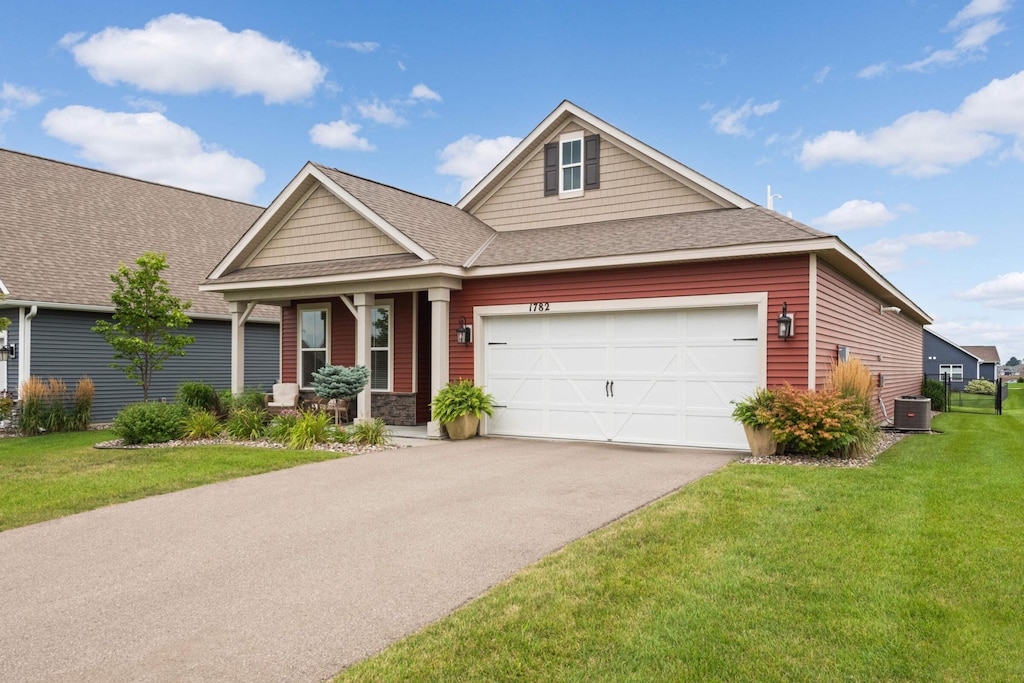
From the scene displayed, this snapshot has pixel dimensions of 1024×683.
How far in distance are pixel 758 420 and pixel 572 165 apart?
7270 millimetres

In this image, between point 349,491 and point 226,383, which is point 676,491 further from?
point 226,383

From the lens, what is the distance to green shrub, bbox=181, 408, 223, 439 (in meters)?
13.7

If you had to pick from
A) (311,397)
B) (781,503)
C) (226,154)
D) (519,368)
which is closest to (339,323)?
(311,397)

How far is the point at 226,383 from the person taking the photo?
21.1 metres

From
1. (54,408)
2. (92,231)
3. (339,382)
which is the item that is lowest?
(54,408)

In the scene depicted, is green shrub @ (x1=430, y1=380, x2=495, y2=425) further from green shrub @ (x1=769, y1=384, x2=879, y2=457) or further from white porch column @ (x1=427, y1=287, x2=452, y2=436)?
green shrub @ (x1=769, y1=384, x2=879, y2=457)

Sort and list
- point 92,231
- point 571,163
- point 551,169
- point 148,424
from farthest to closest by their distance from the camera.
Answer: point 92,231 < point 551,169 < point 571,163 < point 148,424

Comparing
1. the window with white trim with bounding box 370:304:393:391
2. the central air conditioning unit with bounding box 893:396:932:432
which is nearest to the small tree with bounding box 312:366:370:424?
the window with white trim with bounding box 370:304:393:391

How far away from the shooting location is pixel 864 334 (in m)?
15.4

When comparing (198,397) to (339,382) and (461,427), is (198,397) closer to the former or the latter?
(339,382)

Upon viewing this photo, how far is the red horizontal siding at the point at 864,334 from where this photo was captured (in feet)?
38.6

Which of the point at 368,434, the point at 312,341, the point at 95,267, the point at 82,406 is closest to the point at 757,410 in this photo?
the point at 368,434

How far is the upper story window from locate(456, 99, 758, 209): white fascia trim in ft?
1.05

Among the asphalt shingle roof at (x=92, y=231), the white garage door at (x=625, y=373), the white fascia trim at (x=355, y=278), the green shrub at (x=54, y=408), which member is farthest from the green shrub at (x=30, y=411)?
the white garage door at (x=625, y=373)
